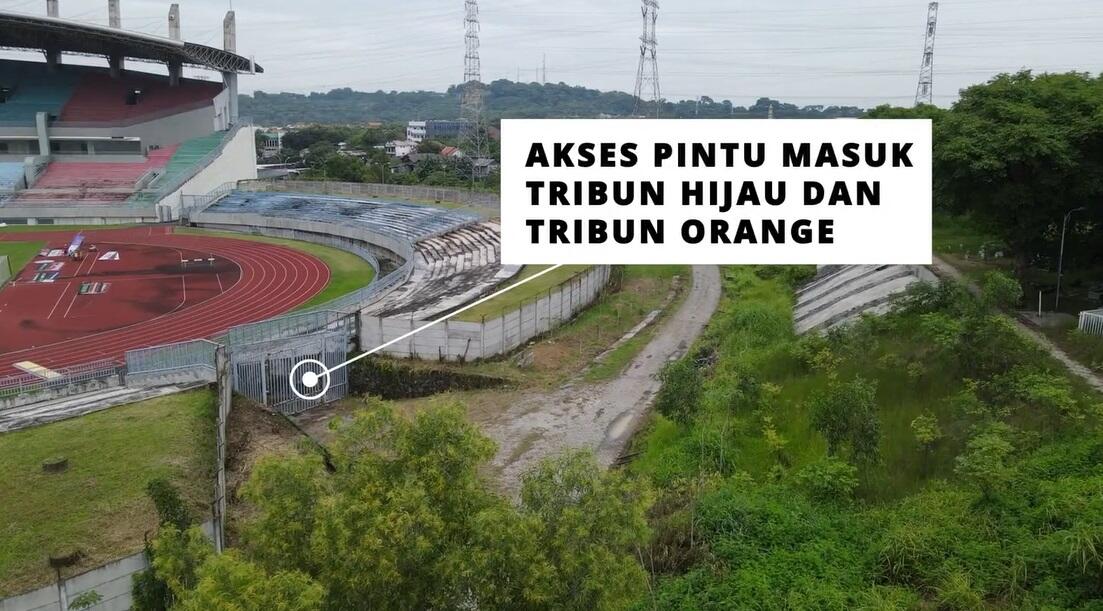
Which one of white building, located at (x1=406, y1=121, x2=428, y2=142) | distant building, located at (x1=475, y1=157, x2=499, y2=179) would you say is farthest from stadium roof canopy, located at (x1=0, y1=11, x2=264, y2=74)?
white building, located at (x1=406, y1=121, x2=428, y2=142)

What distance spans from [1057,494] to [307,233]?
1869 inches

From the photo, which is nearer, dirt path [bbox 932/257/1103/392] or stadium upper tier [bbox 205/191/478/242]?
dirt path [bbox 932/257/1103/392]

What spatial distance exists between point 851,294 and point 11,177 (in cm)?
6231

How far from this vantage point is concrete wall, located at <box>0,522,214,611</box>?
11.1 metres

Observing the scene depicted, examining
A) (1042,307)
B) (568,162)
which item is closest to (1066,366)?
(1042,307)

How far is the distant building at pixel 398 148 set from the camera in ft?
425

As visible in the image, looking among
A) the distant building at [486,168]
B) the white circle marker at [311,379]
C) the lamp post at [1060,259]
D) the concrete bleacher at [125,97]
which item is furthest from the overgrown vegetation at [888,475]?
the distant building at [486,168]

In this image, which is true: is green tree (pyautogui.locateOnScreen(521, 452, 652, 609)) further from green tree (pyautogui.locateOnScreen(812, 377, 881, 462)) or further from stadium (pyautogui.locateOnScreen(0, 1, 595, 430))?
stadium (pyautogui.locateOnScreen(0, 1, 595, 430))

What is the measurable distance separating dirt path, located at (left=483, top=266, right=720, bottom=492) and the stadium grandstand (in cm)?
4683

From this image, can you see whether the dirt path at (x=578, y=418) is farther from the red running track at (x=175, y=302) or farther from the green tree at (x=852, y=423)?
the red running track at (x=175, y=302)

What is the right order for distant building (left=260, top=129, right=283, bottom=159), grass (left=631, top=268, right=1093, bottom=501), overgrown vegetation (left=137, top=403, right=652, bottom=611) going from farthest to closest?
distant building (left=260, top=129, right=283, bottom=159) < grass (left=631, top=268, right=1093, bottom=501) < overgrown vegetation (left=137, top=403, right=652, bottom=611)

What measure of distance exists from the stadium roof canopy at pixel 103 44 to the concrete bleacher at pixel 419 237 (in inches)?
576

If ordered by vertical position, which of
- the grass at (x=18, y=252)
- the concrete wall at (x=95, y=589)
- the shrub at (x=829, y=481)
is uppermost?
the grass at (x=18, y=252)

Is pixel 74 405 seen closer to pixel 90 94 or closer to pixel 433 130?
pixel 90 94
